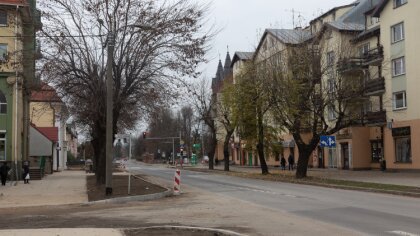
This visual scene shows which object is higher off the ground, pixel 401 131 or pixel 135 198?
pixel 401 131

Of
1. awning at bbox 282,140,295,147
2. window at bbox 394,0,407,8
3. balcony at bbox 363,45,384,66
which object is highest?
window at bbox 394,0,407,8

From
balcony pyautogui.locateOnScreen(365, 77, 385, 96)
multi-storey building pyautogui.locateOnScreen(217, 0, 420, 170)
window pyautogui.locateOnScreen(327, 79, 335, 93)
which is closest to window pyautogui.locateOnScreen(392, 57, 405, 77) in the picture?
multi-storey building pyautogui.locateOnScreen(217, 0, 420, 170)

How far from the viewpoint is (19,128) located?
39.1m

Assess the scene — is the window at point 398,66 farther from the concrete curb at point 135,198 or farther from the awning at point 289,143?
the concrete curb at point 135,198

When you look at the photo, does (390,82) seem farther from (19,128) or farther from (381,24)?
(19,128)

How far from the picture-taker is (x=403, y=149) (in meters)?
41.9

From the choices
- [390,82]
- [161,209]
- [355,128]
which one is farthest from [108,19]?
[355,128]

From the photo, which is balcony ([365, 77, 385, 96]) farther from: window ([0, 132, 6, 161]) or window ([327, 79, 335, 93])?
window ([0, 132, 6, 161])

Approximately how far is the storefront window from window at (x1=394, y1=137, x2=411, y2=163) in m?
3.43

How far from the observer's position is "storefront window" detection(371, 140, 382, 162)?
153ft

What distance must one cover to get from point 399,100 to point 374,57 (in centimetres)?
403

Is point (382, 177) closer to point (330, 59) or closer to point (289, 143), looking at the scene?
point (330, 59)

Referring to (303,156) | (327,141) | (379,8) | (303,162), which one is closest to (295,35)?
(379,8)

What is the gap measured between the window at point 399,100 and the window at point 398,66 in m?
1.56
